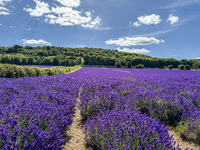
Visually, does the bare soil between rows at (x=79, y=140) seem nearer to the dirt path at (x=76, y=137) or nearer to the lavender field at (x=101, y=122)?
the dirt path at (x=76, y=137)

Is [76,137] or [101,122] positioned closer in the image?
[101,122]

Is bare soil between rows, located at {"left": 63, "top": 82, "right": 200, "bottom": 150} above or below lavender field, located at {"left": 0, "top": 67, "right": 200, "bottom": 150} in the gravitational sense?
below

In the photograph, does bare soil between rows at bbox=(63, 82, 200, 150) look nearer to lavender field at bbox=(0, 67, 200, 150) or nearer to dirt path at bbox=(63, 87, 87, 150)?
dirt path at bbox=(63, 87, 87, 150)

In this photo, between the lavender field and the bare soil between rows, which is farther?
the bare soil between rows

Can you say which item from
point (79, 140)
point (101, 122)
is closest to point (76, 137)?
point (79, 140)

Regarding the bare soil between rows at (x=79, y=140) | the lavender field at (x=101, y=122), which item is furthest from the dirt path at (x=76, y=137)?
the lavender field at (x=101, y=122)

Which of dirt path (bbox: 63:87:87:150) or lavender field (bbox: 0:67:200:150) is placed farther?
dirt path (bbox: 63:87:87:150)

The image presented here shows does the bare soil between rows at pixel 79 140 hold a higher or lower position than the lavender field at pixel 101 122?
lower

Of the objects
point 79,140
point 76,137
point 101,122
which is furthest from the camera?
point 76,137

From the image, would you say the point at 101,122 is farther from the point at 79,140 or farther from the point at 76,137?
the point at 76,137

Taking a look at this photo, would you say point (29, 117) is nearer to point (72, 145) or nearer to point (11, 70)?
point (72, 145)

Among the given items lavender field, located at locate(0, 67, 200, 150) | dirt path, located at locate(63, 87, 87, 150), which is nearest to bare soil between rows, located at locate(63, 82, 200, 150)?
dirt path, located at locate(63, 87, 87, 150)

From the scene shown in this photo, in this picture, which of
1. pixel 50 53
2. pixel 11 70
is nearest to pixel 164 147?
pixel 11 70

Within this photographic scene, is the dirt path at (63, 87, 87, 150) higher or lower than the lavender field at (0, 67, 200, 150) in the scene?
lower
